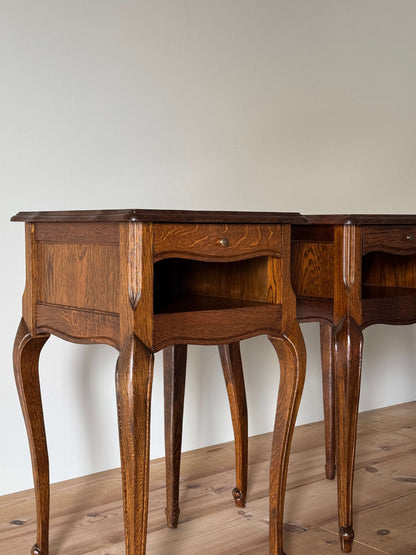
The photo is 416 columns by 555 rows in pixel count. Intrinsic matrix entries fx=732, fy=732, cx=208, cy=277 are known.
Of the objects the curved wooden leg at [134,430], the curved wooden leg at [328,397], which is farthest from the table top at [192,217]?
the curved wooden leg at [328,397]

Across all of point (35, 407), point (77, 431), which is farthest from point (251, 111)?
point (35, 407)

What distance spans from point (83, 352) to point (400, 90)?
1.93m

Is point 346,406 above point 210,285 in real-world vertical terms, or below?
below

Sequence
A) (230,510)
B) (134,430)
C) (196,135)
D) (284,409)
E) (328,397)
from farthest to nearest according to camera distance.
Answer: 1. (196,135)
2. (328,397)
3. (230,510)
4. (284,409)
5. (134,430)

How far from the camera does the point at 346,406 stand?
176cm

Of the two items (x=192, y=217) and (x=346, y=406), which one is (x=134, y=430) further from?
(x=346, y=406)

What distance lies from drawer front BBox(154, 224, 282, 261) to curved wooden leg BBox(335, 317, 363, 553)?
12.8 inches

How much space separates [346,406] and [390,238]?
1.41 feet

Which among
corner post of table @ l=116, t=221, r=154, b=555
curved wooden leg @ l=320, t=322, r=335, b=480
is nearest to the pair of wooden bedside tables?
corner post of table @ l=116, t=221, r=154, b=555

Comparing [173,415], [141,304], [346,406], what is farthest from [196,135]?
[141,304]

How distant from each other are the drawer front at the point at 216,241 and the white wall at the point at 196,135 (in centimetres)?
90

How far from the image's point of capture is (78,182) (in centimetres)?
228

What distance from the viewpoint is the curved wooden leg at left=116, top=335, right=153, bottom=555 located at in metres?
1.33

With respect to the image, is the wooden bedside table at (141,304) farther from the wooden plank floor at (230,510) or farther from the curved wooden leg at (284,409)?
the wooden plank floor at (230,510)
